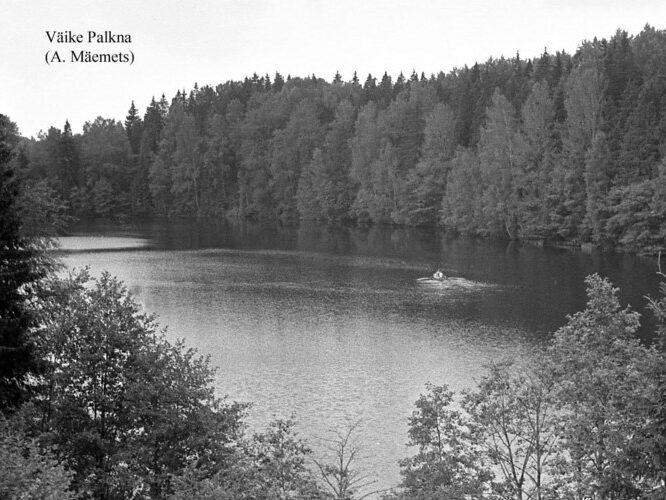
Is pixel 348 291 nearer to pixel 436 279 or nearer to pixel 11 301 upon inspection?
pixel 436 279

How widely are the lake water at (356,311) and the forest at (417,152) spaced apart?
25.9ft

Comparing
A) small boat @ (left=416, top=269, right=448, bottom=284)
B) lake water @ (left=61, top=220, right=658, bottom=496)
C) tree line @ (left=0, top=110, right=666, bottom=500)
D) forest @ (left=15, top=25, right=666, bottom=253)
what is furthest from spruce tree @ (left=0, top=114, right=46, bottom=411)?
small boat @ (left=416, top=269, right=448, bottom=284)

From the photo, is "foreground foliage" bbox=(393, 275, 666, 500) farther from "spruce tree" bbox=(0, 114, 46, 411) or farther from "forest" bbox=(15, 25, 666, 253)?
"forest" bbox=(15, 25, 666, 253)

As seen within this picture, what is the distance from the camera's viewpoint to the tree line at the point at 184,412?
57.1 ft

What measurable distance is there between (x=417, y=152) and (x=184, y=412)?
109781 millimetres

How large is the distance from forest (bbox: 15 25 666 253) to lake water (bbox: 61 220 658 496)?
311 inches

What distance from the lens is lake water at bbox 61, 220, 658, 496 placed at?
34375 millimetres

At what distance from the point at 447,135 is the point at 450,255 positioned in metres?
39.3

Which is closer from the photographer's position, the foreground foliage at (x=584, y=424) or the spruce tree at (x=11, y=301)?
the foreground foliage at (x=584, y=424)

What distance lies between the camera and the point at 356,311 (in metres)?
53.8

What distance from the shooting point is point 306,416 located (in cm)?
3212

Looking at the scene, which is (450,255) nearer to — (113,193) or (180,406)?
(180,406)

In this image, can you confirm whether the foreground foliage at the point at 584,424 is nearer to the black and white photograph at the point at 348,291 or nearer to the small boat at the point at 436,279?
the black and white photograph at the point at 348,291

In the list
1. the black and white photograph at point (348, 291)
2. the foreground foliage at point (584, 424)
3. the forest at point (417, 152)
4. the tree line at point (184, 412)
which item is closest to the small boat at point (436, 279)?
the black and white photograph at point (348, 291)
